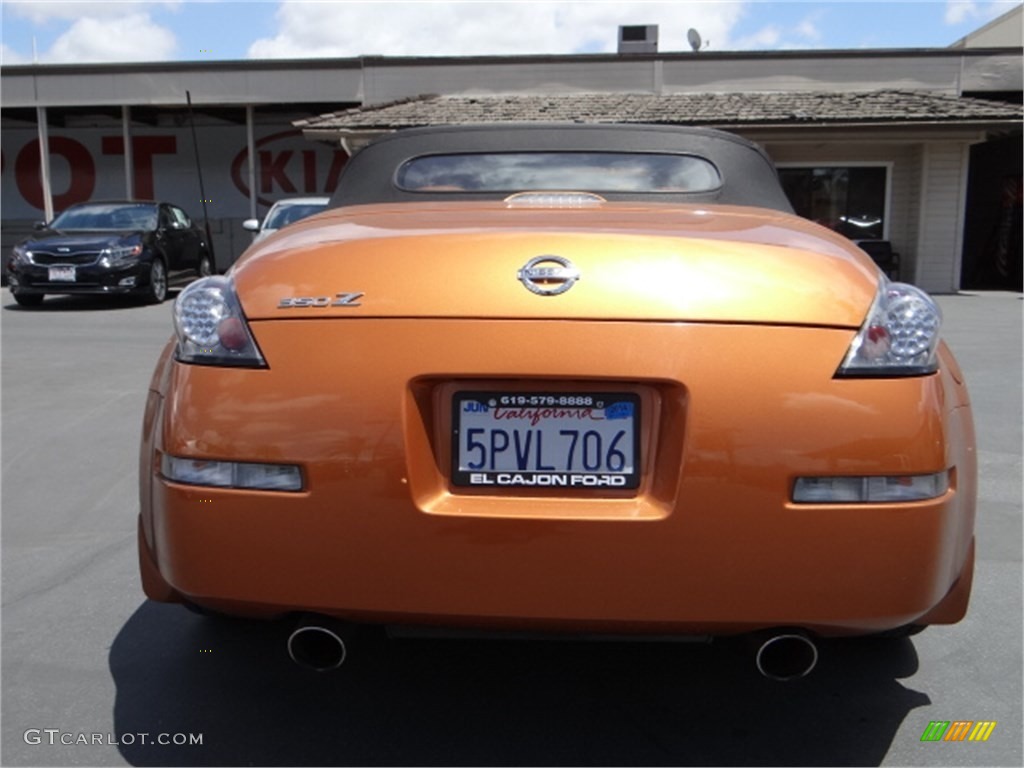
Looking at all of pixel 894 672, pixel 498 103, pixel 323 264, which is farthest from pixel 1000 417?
pixel 498 103

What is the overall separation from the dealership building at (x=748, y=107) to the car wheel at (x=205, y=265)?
8.86 feet

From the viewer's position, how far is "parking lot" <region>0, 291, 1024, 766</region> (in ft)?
7.61

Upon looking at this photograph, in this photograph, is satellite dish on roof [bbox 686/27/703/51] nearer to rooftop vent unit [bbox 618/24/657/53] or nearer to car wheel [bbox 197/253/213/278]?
rooftop vent unit [bbox 618/24/657/53]

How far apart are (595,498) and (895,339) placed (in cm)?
72

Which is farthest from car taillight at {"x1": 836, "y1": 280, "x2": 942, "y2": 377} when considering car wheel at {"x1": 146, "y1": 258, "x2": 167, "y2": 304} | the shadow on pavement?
car wheel at {"x1": 146, "y1": 258, "x2": 167, "y2": 304}

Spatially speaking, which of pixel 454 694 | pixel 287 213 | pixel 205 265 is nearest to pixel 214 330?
pixel 454 694

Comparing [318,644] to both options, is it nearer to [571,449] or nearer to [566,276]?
[571,449]

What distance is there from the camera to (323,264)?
2.16 metres

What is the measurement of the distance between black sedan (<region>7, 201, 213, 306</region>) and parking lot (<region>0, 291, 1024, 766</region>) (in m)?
9.72

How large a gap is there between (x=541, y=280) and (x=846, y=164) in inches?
631

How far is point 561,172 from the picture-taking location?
340cm

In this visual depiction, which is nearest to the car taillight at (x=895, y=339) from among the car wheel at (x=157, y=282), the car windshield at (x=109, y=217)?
the car wheel at (x=157, y=282)

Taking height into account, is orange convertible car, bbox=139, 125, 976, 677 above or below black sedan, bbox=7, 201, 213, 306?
above

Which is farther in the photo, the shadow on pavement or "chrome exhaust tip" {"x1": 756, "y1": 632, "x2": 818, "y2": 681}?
the shadow on pavement
